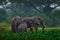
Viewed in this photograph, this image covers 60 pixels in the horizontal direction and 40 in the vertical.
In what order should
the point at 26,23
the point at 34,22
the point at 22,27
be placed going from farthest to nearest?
the point at 34,22 < the point at 26,23 < the point at 22,27

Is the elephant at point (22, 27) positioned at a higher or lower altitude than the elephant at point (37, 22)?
lower

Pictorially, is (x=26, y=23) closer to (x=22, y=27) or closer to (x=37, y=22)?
(x=22, y=27)

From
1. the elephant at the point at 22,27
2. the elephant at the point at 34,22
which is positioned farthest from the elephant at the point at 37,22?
the elephant at the point at 22,27

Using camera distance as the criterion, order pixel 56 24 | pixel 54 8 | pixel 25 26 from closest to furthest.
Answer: pixel 25 26, pixel 56 24, pixel 54 8

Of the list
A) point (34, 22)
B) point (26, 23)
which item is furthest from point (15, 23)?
point (34, 22)

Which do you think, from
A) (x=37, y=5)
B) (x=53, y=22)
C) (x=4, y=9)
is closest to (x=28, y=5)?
(x=37, y=5)

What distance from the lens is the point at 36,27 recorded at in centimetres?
526

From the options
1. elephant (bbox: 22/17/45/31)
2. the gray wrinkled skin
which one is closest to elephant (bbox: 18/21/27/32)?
the gray wrinkled skin

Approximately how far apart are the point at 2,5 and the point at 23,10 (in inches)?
27.0

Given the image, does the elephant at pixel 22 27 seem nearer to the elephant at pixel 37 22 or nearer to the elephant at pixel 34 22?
the elephant at pixel 34 22

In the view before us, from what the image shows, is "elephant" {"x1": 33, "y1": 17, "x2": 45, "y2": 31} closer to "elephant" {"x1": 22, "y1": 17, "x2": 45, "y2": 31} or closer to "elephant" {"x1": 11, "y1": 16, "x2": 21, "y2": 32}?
"elephant" {"x1": 22, "y1": 17, "x2": 45, "y2": 31}

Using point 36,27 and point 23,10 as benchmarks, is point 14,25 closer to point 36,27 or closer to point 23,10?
point 36,27

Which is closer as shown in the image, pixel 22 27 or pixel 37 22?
pixel 22 27

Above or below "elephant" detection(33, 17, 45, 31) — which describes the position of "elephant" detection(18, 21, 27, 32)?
below
